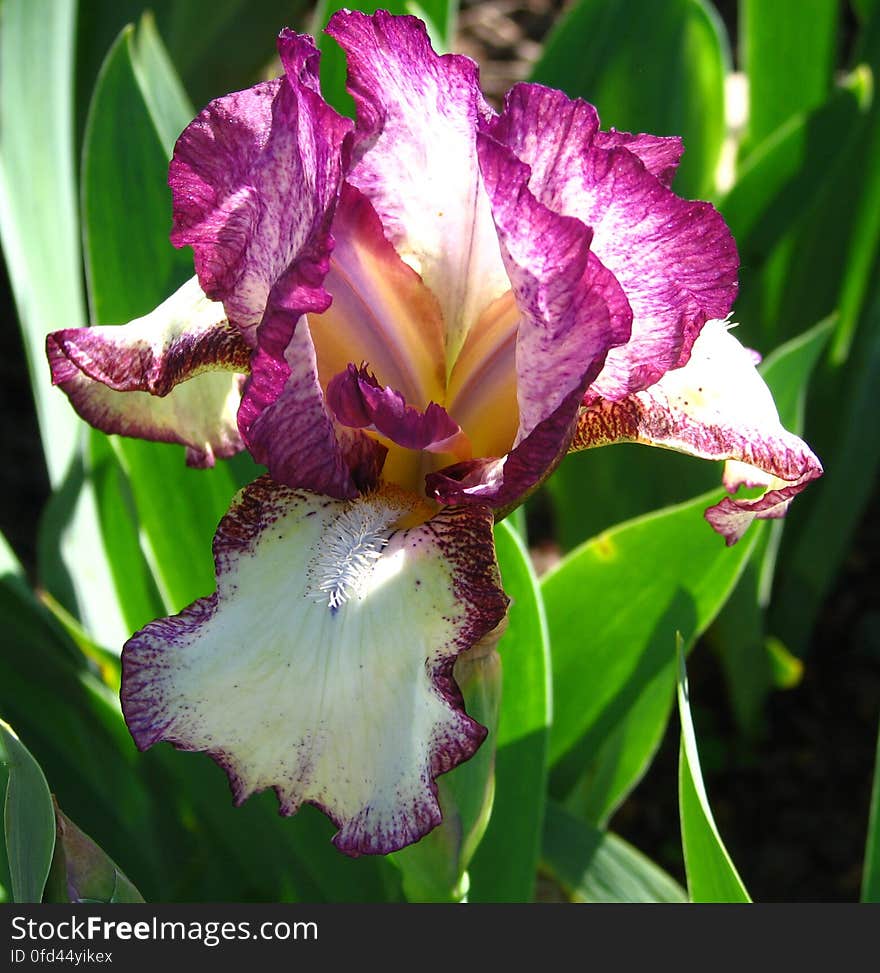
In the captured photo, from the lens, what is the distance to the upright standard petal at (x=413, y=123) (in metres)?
0.68

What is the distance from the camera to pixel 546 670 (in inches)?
35.5

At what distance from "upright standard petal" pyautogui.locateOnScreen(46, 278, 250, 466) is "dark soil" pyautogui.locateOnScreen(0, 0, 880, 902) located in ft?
3.37

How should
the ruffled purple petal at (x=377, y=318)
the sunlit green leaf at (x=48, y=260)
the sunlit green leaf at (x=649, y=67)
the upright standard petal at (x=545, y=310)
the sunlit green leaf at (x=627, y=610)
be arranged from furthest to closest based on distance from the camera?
1. the sunlit green leaf at (x=649, y=67)
2. the sunlit green leaf at (x=48, y=260)
3. the sunlit green leaf at (x=627, y=610)
4. the ruffled purple petal at (x=377, y=318)
5. the upright standard petal at (x=545, y=310)

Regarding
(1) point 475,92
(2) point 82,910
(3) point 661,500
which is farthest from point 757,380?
(3) point 661,500

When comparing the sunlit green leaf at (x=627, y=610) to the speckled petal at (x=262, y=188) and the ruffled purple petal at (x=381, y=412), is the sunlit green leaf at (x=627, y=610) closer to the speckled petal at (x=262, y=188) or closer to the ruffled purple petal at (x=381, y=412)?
the ruffled purple petal at (x=381, y=412)

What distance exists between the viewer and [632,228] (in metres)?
0.65

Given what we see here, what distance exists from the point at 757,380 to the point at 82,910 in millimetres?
537

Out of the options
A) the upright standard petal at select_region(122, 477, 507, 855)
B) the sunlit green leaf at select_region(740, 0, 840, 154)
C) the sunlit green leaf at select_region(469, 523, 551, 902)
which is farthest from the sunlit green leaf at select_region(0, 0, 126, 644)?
the sunlit green leaf at select_region(740, 0, 840, 154)

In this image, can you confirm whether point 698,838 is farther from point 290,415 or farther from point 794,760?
point 794,760

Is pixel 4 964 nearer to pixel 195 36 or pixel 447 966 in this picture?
pixel 447 966

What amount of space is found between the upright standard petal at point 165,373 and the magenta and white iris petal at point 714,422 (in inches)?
9.5

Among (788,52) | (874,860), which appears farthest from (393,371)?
(788,52)

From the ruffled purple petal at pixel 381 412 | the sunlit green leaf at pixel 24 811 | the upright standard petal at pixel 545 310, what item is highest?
the upright standard petal at pixel 545 310

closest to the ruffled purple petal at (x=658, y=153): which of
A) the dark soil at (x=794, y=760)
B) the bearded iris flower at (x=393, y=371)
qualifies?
the bearded iris flower at (x=393, y=371)
